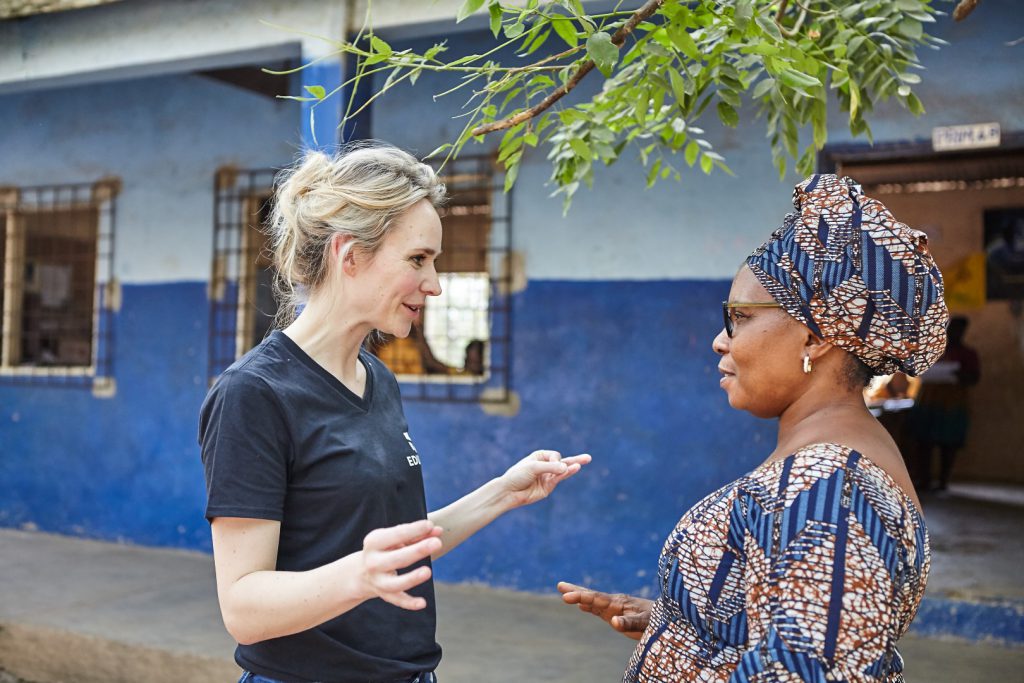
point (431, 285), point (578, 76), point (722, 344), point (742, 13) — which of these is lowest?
point (722, 344)

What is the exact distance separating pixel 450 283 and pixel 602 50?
4.93 metres

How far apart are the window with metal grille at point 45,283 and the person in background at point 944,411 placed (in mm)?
7813

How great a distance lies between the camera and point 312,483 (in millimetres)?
1832

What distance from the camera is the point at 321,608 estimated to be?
1.59 m

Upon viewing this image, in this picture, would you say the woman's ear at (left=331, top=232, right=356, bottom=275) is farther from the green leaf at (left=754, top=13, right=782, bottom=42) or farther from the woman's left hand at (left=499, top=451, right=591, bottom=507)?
the green leaf at (left=754, top=13, right=782, bottom=42)

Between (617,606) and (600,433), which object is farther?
(600,433)

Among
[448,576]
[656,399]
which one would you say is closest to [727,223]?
[656,399]

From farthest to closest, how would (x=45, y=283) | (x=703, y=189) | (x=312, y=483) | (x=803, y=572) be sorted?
(x=45, y=283) → (x=703, y=189) → (x=312, y=483) → (x=803, y=572)

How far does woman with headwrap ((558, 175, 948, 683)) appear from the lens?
4.57 feet

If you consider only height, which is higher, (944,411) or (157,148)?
(157,148)

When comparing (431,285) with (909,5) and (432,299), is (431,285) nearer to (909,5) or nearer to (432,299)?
(909,5)

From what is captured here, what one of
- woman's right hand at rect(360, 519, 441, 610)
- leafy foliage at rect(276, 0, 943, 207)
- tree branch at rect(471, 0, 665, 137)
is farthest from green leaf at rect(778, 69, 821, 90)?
woman's right hand at rect(360, 519, 441, 610)

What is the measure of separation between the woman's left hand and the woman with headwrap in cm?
45

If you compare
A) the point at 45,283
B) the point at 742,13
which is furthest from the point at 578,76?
the point at 45,283
